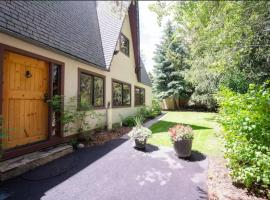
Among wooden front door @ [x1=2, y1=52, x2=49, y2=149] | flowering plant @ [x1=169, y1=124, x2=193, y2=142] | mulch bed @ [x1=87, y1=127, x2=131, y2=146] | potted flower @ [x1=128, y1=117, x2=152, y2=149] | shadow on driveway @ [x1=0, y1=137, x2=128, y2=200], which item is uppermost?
wooden front door @ [x1=2, y1=52, x2=49, y2=149]

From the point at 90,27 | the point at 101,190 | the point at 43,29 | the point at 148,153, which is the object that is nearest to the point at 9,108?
the point at 43,29

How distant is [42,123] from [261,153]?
5.82 meters

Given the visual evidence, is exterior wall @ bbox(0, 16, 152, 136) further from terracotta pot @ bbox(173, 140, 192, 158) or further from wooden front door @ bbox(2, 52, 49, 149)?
terracotta pot @ bbox(173, 140, 192, 158)

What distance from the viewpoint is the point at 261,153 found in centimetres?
351

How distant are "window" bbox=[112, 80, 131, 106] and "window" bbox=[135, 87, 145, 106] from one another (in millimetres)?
2044

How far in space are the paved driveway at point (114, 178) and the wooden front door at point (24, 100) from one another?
3.97 feet

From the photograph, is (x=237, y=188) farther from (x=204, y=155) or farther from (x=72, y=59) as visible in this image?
(x=72, y=59)

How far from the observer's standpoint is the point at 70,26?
26.8ft

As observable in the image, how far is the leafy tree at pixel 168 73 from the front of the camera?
909 inches

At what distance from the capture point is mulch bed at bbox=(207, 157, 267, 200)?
3529 millimetres

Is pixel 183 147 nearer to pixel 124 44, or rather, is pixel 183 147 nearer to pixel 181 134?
pixel 181 134

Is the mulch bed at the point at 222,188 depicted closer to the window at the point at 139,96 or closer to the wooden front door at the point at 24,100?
the wooden front door at the point at 24,100

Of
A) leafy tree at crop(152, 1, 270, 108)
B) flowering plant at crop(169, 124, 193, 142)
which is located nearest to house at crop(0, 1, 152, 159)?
leafy tree at crop(152, 1, 270, 108)

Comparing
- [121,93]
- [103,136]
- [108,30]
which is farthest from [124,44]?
[103,136]
